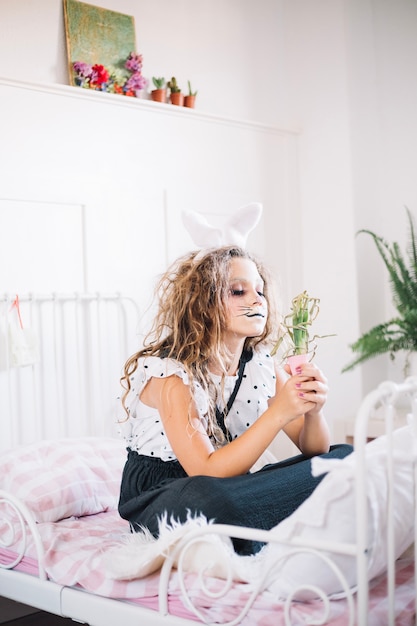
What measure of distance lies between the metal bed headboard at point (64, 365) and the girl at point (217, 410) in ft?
2.84

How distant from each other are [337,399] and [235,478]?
78.7 inches

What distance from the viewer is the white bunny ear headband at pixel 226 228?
79.1 inches

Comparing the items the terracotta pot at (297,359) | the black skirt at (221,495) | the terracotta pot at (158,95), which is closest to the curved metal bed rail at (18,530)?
the black skirt at (221,495)

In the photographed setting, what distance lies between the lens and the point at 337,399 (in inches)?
138

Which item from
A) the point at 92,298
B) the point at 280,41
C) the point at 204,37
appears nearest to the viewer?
the point at 92,298

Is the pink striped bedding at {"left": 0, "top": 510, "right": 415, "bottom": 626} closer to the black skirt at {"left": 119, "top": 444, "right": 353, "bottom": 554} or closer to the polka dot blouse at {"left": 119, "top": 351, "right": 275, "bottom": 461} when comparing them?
the black skirt at {"left": 119, "top": 444, "right": 353, "bottom": 554}

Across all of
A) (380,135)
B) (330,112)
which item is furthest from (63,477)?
(380,135)

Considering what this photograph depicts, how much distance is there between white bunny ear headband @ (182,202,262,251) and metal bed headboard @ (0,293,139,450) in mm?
791

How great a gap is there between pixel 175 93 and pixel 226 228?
1.35 metres

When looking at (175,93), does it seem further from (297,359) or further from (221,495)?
(221,495)

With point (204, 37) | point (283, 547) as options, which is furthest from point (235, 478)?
point (204, 37)

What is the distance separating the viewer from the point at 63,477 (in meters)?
2.12

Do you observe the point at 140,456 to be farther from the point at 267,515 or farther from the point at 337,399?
the point at 337,399

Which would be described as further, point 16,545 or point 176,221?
point 176,221
